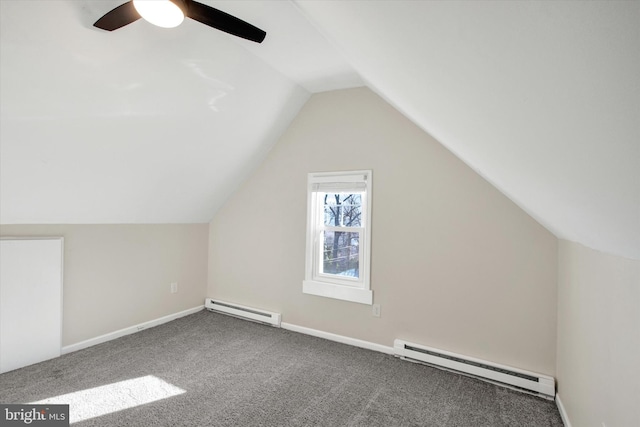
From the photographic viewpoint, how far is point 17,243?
2.63m

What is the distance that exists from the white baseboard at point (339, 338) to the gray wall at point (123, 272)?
144cm

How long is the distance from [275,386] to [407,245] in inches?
65.1

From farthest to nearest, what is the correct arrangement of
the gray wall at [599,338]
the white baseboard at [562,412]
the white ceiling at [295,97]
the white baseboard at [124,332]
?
the white baseboard at [124,332], the white baseboard at [562,412], the gray wall at [599,338], the white ceiling at [295,97]

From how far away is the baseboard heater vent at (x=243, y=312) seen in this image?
12.3 ft

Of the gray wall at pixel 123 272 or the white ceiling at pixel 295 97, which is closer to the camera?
the white ceiling at pixel 295 97

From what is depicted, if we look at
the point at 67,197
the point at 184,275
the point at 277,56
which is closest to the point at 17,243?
the point at 67,197

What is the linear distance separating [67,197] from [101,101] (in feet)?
3.38

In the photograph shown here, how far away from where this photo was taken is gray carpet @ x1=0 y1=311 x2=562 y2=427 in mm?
2123

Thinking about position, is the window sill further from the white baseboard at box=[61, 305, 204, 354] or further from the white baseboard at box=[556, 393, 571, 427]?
the white baseboard at box=[61, 305, 204, 354]

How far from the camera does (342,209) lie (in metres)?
3.54

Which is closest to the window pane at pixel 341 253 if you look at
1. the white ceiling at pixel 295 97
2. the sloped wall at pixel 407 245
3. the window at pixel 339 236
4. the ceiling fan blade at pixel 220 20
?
the window at pixel 339 236

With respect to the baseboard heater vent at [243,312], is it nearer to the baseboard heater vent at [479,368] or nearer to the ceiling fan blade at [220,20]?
the baseboard heater vent at [479,368]

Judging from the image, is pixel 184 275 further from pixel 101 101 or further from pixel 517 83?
pixel 517 83

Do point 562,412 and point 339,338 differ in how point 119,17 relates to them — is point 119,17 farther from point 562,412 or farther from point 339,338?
point 562,412
